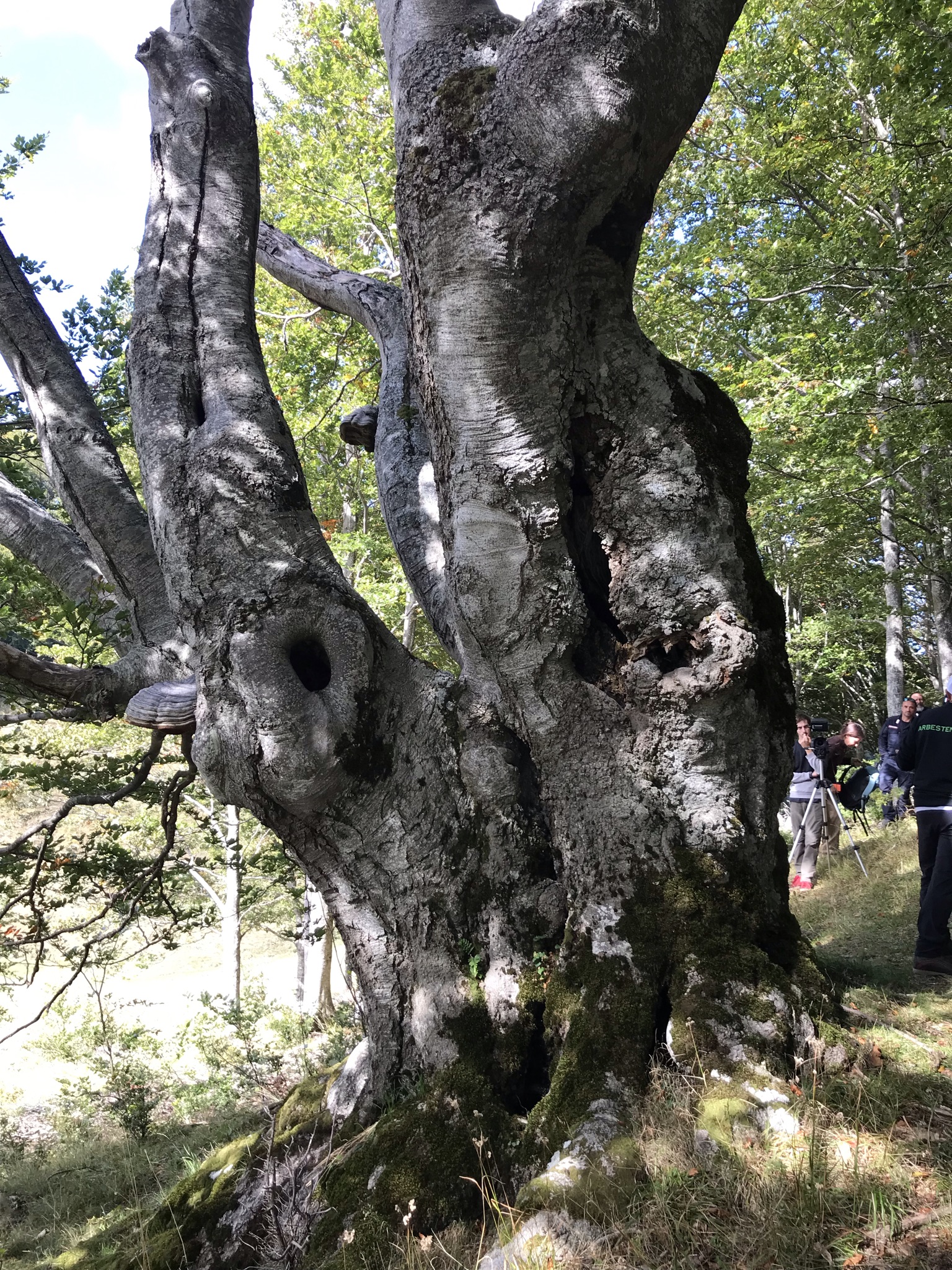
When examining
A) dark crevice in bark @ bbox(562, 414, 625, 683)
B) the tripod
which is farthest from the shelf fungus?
the tripod

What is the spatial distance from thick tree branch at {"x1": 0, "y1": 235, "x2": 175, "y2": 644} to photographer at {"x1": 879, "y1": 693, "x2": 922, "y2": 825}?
9.79m

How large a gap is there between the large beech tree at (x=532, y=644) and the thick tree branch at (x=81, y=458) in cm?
49

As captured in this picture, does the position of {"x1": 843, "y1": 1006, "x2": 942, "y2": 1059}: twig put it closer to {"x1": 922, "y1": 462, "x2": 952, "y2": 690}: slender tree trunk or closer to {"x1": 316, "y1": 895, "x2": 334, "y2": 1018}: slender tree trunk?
{"x1": 316, "y1": 895, "x2": 334, "y2": 1018}: slender tree trunk

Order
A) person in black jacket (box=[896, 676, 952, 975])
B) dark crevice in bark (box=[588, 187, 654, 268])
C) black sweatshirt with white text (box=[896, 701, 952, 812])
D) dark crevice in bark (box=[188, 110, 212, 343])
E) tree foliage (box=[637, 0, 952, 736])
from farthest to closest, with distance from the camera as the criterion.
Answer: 1. tree foliage (box=[637, 0, 952, 736])
2. black sweatshirt with white text (box=[896, 701, 952, 812])
3. person in black jacket (box=[896, 676, 952, 975])
4. dark crevice in bark (box=[188, 110, 212, 343])
5. dark crevice in bark (box=[588, 187, 654, 268])

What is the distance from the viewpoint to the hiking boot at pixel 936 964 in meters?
3.95

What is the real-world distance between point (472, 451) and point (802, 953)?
89.9 inches

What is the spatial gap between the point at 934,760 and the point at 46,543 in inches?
212

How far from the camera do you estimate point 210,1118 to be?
7.95m

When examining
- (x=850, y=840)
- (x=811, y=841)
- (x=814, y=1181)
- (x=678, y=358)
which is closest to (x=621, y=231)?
(x=814, y=1181)

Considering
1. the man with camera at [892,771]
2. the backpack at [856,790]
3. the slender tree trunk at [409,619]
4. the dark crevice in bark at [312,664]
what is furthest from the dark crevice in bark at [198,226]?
the man with camera at [892,771]

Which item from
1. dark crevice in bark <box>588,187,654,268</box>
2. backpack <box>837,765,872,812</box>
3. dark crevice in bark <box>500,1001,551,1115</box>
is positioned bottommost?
dark crevice in bark <box>500,1001,551,1115</box>

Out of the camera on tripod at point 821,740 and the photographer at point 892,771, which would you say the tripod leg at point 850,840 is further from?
the photographer at point 892,771

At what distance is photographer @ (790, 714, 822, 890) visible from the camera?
8.80m

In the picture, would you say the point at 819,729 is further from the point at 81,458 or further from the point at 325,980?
the point at 81,458
